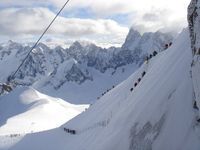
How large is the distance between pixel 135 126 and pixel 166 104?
Answer: 220 cm

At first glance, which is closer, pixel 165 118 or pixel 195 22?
pixel 195 22

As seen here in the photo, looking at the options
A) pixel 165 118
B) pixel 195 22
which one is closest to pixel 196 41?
pixel 195 22

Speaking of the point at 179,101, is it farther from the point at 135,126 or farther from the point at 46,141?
the point at 46,141

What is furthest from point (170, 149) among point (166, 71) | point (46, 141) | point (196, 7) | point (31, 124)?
point (31, 124)

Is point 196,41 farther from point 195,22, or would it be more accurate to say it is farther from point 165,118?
point 165,118

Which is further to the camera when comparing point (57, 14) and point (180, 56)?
point (180, 56)

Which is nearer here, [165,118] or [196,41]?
[196,41]

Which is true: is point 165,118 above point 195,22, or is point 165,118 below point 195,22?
below

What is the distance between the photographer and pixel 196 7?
15609mm

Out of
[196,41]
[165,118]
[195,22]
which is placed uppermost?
[195,22]

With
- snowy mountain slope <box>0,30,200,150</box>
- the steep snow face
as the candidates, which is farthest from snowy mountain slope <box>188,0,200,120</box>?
snowy mountain slope <box>0,30,200,150</box>

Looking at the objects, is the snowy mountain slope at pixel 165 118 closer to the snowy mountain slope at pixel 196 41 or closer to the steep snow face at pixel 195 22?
the snowy mountain slope at pixel 196 41

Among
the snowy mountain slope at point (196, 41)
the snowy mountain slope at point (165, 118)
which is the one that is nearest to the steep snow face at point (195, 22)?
the snowy mountain slope at point (196, 41)

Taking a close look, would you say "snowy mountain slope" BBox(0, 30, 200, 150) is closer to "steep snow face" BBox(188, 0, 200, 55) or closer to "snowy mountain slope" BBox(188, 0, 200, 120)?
"snowy mountain slope" BBox(188, 0, 200, 120)
